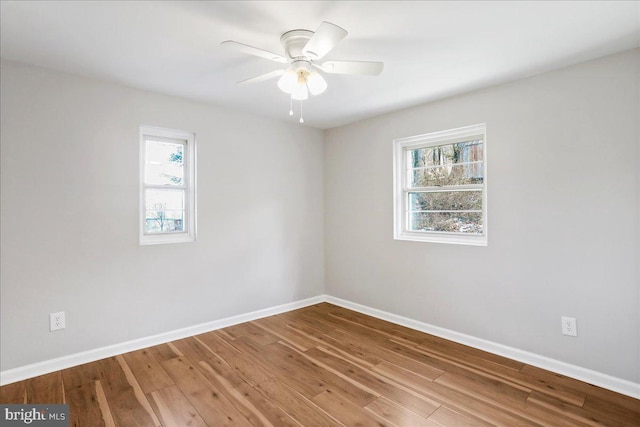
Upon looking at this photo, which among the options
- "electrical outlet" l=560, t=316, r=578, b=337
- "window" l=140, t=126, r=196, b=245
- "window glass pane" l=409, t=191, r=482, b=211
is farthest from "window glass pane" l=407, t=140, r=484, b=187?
"window" l=140, t=126, r=196, b=245

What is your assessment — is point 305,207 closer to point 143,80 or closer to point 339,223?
point 339,223

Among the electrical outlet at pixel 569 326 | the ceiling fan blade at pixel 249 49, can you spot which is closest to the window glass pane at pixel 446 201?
the electrical outlet at pixel 569 326

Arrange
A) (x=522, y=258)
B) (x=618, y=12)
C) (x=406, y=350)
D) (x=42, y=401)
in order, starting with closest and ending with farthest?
(x=618, y=12), (x=42, y=401), (x=522, y=258), (x=406, y=350)

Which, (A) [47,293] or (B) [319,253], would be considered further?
(B) [319,253]

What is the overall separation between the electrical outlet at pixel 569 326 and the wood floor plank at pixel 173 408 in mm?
2695

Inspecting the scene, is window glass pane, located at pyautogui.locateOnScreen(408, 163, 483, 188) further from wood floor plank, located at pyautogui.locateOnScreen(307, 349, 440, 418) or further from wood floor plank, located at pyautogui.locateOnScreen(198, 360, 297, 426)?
wood floor plank, located at pyautogui.locateOnScreen(198, 360, 297, 426)

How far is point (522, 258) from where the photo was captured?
2789 millimetres

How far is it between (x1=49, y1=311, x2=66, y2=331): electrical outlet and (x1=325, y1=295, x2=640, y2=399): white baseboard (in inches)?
120

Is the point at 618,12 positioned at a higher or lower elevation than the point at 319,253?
higher

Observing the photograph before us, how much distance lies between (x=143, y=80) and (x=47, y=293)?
1922 millimetres

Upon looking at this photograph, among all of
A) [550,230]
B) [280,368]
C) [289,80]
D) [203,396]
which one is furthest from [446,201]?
[203,396]

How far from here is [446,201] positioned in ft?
11.3

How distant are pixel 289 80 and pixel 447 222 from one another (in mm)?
2253

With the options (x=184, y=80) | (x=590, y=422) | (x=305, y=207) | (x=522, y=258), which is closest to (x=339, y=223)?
(x=305, y=207)
